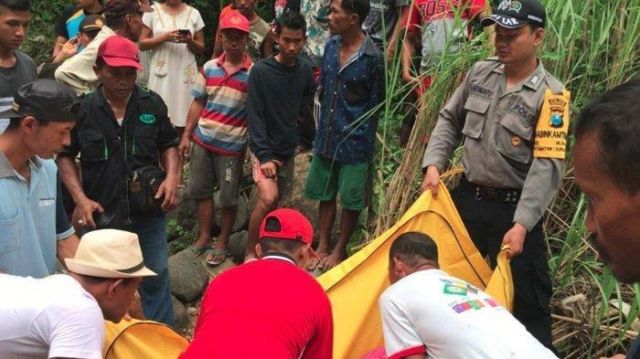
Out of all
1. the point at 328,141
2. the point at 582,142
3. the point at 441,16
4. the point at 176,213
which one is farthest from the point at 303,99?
the point at 582,142

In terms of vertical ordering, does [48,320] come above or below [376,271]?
above

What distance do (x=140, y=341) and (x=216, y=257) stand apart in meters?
2.75

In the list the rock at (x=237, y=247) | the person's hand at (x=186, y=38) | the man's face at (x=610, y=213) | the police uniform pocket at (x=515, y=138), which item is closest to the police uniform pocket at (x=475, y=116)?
the police uniform pocket at (x=515, y=138)

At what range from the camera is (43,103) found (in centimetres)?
325

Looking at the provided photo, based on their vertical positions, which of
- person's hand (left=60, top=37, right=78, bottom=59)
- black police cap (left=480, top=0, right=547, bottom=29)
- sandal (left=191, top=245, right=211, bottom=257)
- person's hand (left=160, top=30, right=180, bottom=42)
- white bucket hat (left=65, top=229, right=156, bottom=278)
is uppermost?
black police cap (left=480, top=0, right=547, bottom=29)

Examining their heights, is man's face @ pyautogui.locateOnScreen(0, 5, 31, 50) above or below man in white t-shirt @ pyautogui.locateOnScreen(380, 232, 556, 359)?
above

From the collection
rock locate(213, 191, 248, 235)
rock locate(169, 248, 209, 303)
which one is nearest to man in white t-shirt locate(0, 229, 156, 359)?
rock locate(169, 248, 209, 303)

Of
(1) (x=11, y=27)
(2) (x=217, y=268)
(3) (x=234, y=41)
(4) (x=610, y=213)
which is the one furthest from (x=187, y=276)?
(4) (x=610, y=213)

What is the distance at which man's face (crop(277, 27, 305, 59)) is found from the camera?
5.32 m

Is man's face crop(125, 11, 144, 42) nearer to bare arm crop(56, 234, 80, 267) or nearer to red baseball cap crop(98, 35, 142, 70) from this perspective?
red baseball cap crop(98, 35, 142, 70)

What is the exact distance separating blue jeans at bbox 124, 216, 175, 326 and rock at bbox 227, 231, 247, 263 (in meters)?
1.54

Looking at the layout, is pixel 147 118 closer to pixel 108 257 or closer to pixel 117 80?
pixel 117 80

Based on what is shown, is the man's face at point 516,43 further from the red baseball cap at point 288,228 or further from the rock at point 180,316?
the rock at point 180,316

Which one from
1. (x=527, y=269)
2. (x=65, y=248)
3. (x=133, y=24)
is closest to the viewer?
(x=65, y=248)
